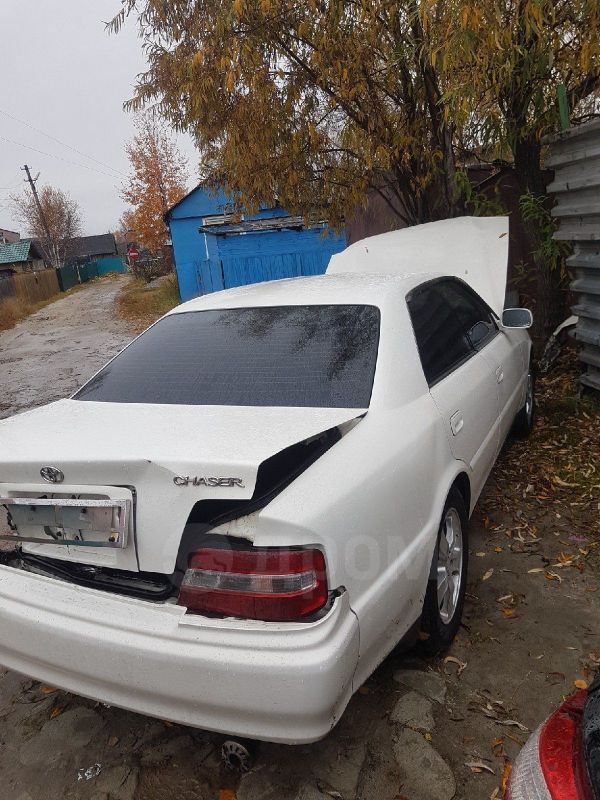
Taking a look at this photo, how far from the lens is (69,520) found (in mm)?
1898

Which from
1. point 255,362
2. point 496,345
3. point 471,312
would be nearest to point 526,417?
point 496,345

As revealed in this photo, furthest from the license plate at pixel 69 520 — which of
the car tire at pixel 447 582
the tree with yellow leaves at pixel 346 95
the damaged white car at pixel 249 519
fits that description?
the tree with yellow leaves at pixel 346 95

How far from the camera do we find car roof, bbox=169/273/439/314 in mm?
2713

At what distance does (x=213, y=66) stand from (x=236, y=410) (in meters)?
4.07

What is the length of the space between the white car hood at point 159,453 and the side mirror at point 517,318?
207cm

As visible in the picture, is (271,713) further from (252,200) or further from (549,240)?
(252,200)

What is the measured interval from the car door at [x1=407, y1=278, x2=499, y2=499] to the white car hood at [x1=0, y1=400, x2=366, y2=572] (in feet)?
2.14

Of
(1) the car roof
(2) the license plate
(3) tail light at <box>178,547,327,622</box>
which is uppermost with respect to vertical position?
(1) the car roof

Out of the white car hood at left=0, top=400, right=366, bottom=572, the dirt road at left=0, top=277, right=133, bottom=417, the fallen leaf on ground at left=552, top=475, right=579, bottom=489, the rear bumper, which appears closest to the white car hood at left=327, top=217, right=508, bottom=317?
the fallen leaf on ground at left=552, top=475, right=579, bottom=489

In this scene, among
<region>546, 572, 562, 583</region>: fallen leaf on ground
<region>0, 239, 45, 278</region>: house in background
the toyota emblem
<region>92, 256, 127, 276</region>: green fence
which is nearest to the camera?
the toyota emblem

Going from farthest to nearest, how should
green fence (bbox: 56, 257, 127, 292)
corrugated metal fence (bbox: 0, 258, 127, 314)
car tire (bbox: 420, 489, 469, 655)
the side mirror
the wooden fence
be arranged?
green fence (bbox: 56, 257, 127, 292)
corrugated metal fence (bbox: 0, 258, 127, 314)
the wooden fence
the side mirror
car tire (bbox: 420, 489, 469, 655)

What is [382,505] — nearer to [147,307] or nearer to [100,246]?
[147,307]

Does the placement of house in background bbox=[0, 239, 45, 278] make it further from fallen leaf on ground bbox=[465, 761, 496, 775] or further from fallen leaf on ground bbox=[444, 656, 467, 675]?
fallen leaf on ground bbox=[465, 761, 496, 775]

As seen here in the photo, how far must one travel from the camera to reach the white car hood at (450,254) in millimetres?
4191
